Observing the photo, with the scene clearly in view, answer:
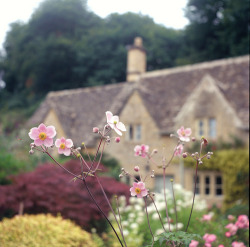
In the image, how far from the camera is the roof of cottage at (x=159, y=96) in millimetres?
18594

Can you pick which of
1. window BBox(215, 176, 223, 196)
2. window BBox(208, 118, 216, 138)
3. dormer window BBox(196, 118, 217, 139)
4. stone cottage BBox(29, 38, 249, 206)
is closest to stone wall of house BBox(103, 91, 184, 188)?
stone cottage BBox(29, 38, 249, 206)

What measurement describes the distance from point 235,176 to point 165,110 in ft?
19.0

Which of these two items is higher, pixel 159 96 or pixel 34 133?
pixel 159 96

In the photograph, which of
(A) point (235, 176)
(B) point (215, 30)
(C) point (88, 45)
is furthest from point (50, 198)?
(C) point (88, 45)

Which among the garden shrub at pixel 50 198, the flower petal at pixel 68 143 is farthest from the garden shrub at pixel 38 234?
the flower petal at pixel 68 143

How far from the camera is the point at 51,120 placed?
79.9 feet

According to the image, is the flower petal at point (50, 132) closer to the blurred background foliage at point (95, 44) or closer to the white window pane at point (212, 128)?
the white window pane at point (212, 128)

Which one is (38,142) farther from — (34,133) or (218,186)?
(218,186)

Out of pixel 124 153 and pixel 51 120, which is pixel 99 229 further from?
pixel 51 120

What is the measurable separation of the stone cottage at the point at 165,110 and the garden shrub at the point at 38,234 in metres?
11.7

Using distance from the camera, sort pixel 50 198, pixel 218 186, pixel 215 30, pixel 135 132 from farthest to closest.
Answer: pixel 215 30
pixel 135 132
pixel 218 186
pixel 50 198

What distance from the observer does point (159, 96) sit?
2106 centimetres

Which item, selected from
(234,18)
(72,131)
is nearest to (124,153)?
(72,131)

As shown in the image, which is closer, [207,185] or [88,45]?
[207,185]
